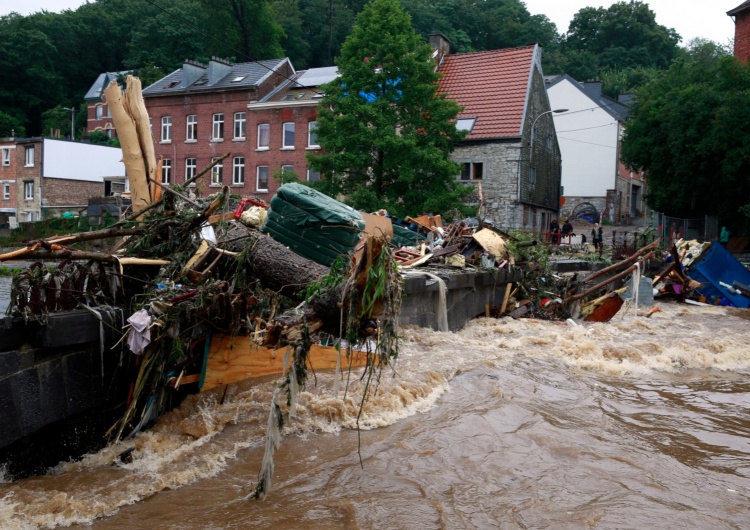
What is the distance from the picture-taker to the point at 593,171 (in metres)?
50.6

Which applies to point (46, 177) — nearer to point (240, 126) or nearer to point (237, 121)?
point (237, 121)

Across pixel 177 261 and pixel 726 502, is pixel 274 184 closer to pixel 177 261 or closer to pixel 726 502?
pixel 177 261

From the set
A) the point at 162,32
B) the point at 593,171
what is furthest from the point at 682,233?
the point at 162,32

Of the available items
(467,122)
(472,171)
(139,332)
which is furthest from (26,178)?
(139,332)

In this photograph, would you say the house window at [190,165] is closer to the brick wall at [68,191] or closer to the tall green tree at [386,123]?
the brick wall at [68,191]

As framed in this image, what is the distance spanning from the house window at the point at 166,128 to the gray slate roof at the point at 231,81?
1.59 meters

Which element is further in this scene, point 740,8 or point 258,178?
point 258,178

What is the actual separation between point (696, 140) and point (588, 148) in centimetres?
2013

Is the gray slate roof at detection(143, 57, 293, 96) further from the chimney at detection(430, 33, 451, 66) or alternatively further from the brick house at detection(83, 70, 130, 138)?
the brick house at detection(83, 70, 130, 138)

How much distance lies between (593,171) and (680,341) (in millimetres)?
39574

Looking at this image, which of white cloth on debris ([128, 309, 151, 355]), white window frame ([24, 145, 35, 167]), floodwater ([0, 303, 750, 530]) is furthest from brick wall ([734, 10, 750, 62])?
white window frame ([24, 145, 35, 167])

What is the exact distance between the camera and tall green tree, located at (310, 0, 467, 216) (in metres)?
29.5

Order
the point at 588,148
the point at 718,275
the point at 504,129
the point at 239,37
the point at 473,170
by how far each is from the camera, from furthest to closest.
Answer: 1. the point at 239,37
2. the point at 588,148
3. the point at 473,170
4. the point at 504,129
5. the point at 718,275

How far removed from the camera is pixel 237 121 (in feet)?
146
